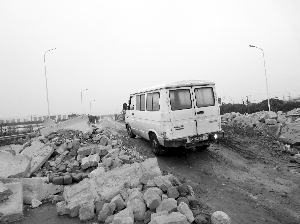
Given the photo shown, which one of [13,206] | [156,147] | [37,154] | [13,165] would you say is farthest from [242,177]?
[37,154]

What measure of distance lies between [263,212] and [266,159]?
13.1ft

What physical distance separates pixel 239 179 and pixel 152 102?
3749 millimetres

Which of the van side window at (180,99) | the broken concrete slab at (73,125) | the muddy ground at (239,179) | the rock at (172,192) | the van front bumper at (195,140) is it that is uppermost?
the van side window at (180,99)

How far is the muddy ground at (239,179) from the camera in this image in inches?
174

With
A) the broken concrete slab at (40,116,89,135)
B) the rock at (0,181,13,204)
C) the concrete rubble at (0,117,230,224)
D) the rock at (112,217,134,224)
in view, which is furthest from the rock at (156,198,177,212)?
the broken concrete slab at (40,116,89,135)

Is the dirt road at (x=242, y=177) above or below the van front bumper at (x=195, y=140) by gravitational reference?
below

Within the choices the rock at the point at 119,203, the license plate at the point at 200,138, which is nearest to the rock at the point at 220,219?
the rock at the point at 119,203

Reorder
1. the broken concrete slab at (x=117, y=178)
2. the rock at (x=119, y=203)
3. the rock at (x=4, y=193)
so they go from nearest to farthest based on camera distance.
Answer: the rock at (x=119, y=203), the rock at (x=4, y=193), the broken concrete slab at (x=117, y=178)

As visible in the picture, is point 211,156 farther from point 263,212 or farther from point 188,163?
point 263,212

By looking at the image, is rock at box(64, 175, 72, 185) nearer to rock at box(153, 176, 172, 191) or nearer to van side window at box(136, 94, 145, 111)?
rock at box(153, 176, 172, 191)

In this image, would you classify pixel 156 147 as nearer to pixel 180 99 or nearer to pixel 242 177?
pixel 180 99

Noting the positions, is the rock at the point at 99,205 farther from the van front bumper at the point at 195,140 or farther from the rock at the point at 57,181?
the van front bumper at the point at 195,140

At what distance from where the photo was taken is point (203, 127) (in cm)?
717

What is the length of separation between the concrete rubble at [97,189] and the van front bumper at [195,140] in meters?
1.39
